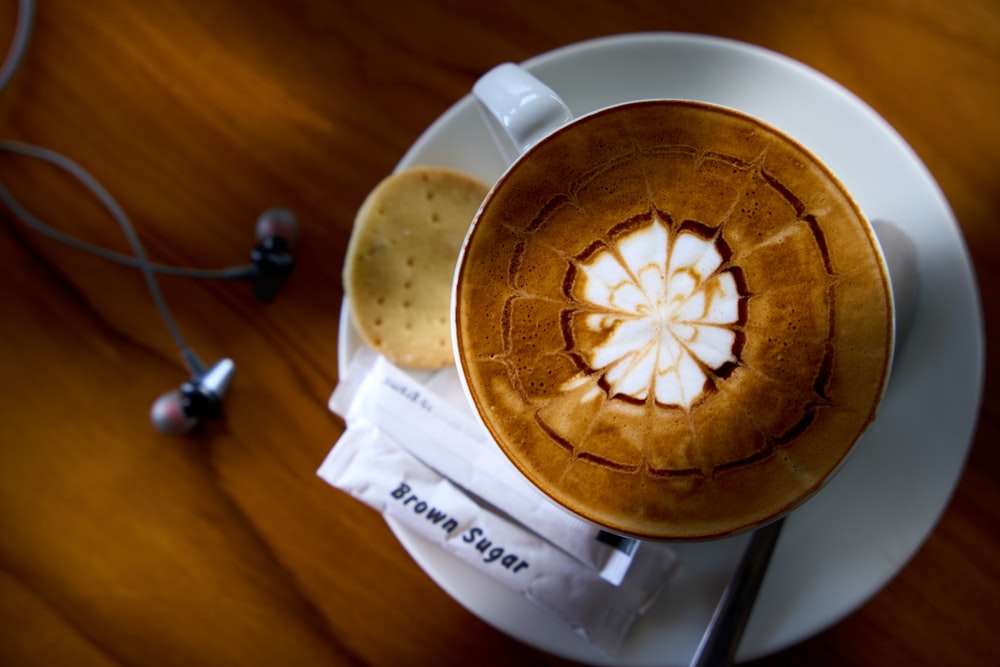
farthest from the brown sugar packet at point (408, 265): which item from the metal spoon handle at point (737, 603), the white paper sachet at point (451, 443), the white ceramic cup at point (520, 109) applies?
the metal spoon handle at point (737, 603)

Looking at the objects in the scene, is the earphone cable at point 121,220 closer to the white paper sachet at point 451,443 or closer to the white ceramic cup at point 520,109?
the white paper sachet at point 451,443

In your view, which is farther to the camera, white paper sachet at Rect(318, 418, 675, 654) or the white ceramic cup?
white paper sachet at Rect(318, 418, 675, 654)

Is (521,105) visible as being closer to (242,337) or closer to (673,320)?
(673,320)

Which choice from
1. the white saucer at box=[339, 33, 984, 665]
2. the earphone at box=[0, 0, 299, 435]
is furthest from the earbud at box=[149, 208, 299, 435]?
the white saucer at box=[339, 33, 984, 665]

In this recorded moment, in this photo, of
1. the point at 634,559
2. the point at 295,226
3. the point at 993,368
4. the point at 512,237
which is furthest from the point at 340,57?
the point at 993,368

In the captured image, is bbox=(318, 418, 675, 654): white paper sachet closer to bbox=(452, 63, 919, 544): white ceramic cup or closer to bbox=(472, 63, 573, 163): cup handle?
bbox=(452, 63, 919, 544): white ceramic cup

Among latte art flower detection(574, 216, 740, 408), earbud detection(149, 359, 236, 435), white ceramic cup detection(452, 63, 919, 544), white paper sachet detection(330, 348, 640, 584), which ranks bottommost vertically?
earbud detection(149, 359, 236, 435)
